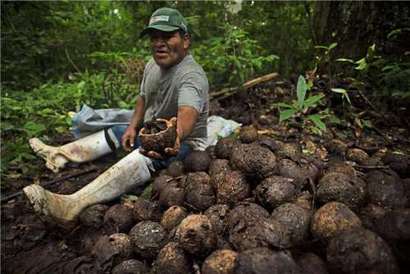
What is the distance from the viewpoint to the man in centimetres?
272

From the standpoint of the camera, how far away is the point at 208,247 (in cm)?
192

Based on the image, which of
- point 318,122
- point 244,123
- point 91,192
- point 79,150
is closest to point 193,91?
point 318,122

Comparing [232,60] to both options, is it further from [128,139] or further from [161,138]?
[161,138]

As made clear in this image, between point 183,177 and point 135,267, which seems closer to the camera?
point 135,267

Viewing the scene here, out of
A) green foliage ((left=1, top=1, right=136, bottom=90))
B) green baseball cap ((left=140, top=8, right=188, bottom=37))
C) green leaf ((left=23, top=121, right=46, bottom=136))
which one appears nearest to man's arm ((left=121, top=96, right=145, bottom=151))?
green baseball cap ((left=140, top=8, right=188, bottom=37))

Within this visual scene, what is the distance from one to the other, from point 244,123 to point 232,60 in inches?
47.6

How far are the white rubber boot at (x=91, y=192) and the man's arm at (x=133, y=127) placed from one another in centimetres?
49

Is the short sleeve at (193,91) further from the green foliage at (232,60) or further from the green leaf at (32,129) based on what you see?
the green leaf at (32,129)

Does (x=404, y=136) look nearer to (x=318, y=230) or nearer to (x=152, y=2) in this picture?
(x=318, y=230)

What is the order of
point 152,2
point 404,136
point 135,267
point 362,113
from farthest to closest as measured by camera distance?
1. point 152,2
2. point 362,113
3. point 404,136
4. point 135,267

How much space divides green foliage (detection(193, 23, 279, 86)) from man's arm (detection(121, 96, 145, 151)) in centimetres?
175

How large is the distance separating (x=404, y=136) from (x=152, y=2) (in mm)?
5350

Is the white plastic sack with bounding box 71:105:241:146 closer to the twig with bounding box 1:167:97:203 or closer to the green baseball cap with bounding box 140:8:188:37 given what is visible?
the twig with bounding box 1:167:97:203

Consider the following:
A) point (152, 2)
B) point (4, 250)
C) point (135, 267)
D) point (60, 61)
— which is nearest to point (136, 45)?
point (152, 2)
